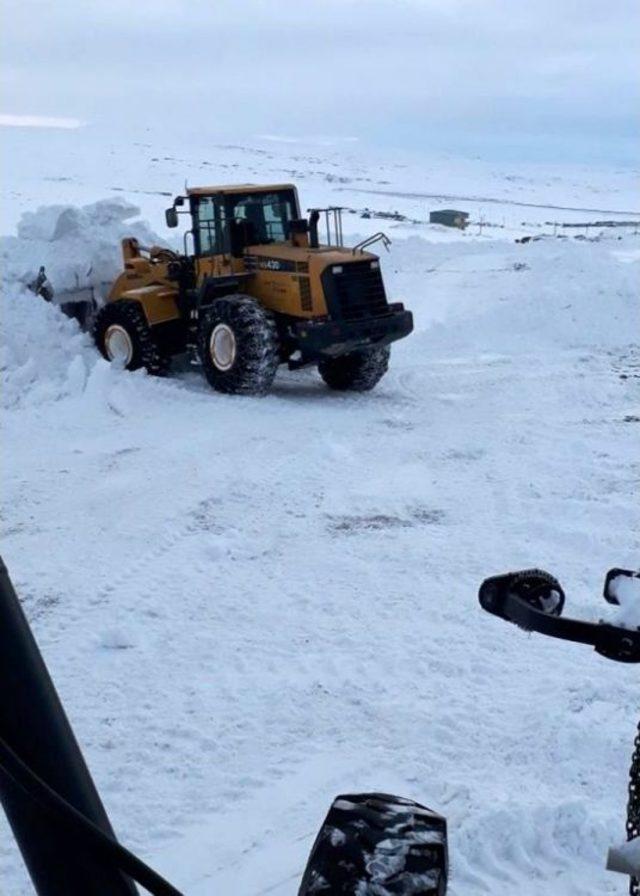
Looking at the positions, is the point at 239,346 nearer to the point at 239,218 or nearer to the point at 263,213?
the point at 239,218

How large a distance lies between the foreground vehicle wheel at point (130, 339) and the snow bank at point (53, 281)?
306 mm

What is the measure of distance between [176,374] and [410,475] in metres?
4.85

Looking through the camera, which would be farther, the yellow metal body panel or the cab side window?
the cab side window

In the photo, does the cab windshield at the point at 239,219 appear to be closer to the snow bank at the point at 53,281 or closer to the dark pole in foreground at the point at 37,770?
the snow bank at the point at 53,281

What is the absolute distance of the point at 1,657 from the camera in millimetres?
1436

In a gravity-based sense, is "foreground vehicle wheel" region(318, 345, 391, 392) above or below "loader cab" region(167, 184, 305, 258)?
below

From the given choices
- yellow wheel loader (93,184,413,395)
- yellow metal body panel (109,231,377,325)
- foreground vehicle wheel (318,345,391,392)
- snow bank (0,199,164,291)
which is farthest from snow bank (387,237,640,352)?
snow bank (0,199,164,291)

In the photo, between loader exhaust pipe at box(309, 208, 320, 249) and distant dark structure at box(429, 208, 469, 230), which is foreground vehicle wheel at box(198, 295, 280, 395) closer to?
loader exhaust pipe at box(309, 208, 320, 249)

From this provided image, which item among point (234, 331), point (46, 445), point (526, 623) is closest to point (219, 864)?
point (526, 623)

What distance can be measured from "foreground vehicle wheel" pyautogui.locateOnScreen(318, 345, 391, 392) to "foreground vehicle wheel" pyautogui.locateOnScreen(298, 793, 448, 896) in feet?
34.1

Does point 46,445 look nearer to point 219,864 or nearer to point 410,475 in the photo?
point 410,475

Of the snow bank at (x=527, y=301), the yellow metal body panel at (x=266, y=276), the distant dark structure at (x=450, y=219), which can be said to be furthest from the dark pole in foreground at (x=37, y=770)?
the distant dark structure at (x=450, y=219)

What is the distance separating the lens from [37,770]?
147cm

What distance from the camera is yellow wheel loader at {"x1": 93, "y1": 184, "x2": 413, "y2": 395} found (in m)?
11.2
